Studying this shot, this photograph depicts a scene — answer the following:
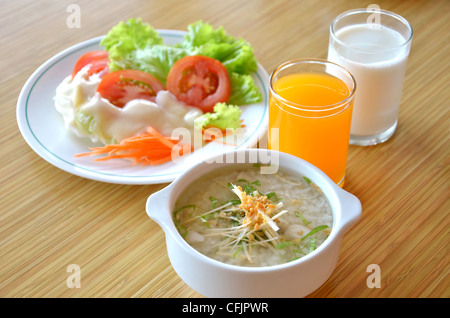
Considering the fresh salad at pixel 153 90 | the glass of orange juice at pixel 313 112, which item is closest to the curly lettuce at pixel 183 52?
the fresh salad at pixel 153 90

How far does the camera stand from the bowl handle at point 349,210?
1.06 m

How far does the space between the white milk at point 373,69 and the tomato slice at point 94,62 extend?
0.70m

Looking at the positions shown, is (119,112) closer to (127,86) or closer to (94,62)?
(127,86)

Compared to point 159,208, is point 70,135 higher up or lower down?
lower down

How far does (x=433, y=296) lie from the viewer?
3.86 feet

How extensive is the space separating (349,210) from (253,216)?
0.60 ft

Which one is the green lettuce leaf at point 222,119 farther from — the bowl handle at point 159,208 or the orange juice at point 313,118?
the bowl handle at point 159,208

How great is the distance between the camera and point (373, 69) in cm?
143

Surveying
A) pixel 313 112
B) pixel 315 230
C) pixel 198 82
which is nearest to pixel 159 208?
pixel 315 230

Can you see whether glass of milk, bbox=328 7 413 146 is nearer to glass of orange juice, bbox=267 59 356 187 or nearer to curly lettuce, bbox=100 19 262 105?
glass of orange juice, bbox=267 59 356 187

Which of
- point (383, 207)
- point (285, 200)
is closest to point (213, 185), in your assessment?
point (285, 200)

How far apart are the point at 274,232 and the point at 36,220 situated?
0.61 metres
